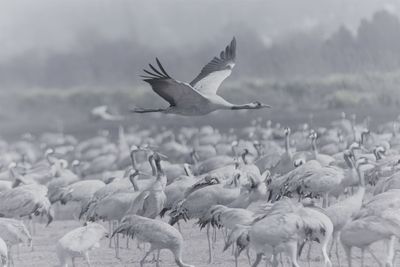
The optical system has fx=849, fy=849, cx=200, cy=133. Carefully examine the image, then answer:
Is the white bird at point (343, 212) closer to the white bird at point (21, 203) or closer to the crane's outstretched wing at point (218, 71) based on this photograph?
the crane's outstretched wing at point (218, 71)

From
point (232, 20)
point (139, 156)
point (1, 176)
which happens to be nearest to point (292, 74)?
point (232, 20)

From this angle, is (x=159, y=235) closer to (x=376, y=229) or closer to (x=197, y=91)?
(x=197, y=91)

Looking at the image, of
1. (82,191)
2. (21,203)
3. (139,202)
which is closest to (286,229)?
(139,202)

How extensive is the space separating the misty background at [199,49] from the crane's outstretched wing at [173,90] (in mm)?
3664

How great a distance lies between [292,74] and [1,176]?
125 inches

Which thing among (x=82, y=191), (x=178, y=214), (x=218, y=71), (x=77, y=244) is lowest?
(x=77, y=244)

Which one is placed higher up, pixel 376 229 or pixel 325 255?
pixel 376 229

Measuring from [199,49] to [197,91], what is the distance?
13.9 feet

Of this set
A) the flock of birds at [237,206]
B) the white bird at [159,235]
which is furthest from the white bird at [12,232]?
the white bird at [159,235]

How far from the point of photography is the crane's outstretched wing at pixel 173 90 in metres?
4.16

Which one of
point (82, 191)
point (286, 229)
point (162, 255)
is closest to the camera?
point (286, 229)

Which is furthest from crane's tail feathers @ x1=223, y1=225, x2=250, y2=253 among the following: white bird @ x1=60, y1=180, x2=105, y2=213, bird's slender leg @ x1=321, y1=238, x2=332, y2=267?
white bird @ x1=60, y1=180, x2=105, y2=213

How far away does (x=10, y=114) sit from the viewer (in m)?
9.70

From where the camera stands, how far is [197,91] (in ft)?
14.3
